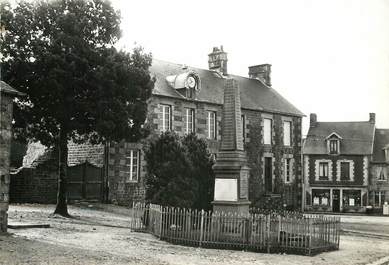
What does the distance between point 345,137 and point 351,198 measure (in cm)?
600

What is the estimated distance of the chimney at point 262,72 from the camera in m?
40.6

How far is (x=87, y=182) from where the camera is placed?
26.7m

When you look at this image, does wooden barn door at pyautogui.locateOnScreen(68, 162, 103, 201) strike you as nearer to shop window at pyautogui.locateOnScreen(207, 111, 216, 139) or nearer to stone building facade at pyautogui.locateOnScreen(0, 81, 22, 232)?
shop window at pyautogui.locateOnScreen(207, 111, 216, 139)

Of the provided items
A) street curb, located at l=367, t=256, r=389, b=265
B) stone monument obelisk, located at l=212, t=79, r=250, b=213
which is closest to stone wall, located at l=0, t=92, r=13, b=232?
stone monument obelisk, located at l=212, t=79, r=250, b=213

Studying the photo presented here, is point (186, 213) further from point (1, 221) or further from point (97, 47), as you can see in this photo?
point (97, 47)

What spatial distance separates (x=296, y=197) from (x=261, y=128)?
22.0ft

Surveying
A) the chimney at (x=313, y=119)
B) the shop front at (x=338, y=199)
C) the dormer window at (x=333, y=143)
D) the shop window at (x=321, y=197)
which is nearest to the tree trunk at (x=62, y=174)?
the shop front at (x=338, y=199)

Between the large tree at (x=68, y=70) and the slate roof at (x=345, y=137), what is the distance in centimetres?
3251

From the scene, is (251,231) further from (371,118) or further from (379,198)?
(371,118)

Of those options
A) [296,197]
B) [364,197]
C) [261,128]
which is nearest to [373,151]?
[364,197]

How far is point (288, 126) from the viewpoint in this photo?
38.2m

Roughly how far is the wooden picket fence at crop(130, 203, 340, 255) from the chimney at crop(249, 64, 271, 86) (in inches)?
1009

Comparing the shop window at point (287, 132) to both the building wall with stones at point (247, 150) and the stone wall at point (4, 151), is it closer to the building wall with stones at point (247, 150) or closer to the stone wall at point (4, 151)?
the building wall with stones at point (247, 150)

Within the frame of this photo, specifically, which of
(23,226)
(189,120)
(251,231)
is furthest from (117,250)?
(189,120)
